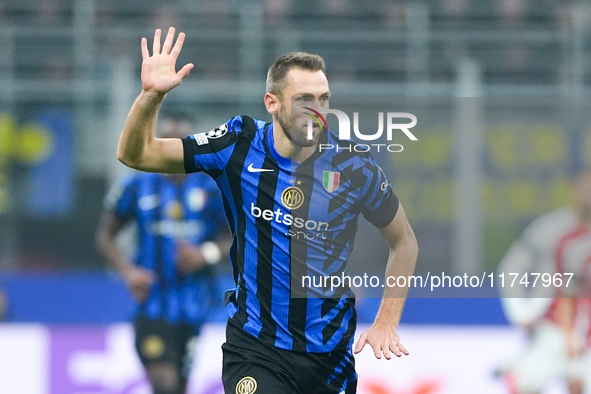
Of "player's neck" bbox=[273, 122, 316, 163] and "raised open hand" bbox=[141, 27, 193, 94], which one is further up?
"raised open hand" bbox=[141, 27, 193, 94]

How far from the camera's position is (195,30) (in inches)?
412

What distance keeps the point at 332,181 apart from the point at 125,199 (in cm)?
318

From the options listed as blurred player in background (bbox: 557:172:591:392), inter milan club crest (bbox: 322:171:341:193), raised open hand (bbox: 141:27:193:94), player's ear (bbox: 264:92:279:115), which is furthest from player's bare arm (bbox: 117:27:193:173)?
blurred player in background (bbox: 557:172:591:392)

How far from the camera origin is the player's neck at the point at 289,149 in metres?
3.93

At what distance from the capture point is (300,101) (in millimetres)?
3809

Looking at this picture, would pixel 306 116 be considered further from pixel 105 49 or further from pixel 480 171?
pixel 105 49

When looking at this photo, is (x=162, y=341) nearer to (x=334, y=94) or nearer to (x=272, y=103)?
(x=334, y=94)

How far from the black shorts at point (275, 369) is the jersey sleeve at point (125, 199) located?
307 cm

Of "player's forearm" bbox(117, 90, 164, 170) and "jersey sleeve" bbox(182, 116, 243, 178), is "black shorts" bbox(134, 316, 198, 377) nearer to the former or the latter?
"jersey sleeve" bbox(182, 116, 243, 178)

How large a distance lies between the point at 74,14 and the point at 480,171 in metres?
5.41

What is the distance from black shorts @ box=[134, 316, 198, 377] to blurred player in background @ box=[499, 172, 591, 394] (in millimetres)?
2477

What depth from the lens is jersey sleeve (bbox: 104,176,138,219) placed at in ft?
22.2

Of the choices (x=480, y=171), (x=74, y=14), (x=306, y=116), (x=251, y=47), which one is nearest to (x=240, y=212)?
(x=306, y=116)

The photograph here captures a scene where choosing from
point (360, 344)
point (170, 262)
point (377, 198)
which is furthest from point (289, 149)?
point (170, 262)
